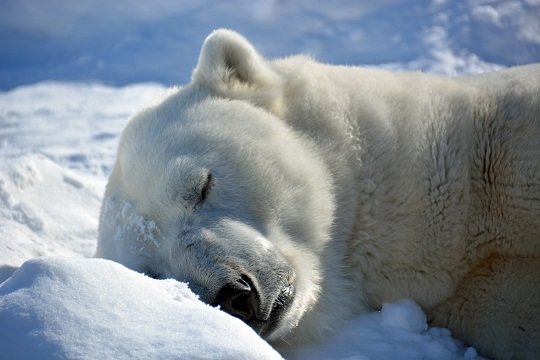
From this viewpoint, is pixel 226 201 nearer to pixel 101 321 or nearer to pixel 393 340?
pixel 393 340

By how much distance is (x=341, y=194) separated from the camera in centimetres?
334

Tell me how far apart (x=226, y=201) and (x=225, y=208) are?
0.14 ft

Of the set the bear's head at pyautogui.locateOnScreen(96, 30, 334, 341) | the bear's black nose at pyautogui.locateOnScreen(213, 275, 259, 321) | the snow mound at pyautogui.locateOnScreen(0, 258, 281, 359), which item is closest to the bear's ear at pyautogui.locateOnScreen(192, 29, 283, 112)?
the bear's head at pyautogui.locateOnScreen(96, 30, 334, 341)

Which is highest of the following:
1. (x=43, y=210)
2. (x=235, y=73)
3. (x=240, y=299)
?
(x=235, y=73)

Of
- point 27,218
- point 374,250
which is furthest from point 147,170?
point 27,218

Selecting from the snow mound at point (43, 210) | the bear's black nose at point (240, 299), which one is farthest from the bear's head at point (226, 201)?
the snow mound at point (43, 210)

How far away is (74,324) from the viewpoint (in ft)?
5.59

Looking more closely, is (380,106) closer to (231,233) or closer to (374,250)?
(374,250)

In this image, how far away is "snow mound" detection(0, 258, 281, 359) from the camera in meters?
1.64

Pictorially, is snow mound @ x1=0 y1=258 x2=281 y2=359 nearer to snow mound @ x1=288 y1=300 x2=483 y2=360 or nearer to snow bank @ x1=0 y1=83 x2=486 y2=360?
snow bank @ x1=0 y1=83 x2=486 y2=360

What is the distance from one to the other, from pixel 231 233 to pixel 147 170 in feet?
2.08

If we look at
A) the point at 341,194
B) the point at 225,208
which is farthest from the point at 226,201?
the point at 341,194

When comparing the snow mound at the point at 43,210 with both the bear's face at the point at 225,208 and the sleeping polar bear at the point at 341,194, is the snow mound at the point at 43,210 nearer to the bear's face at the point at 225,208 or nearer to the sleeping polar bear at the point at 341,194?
the bear's face at the point at 225,208

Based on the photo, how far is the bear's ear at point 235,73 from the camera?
3.52 meters
